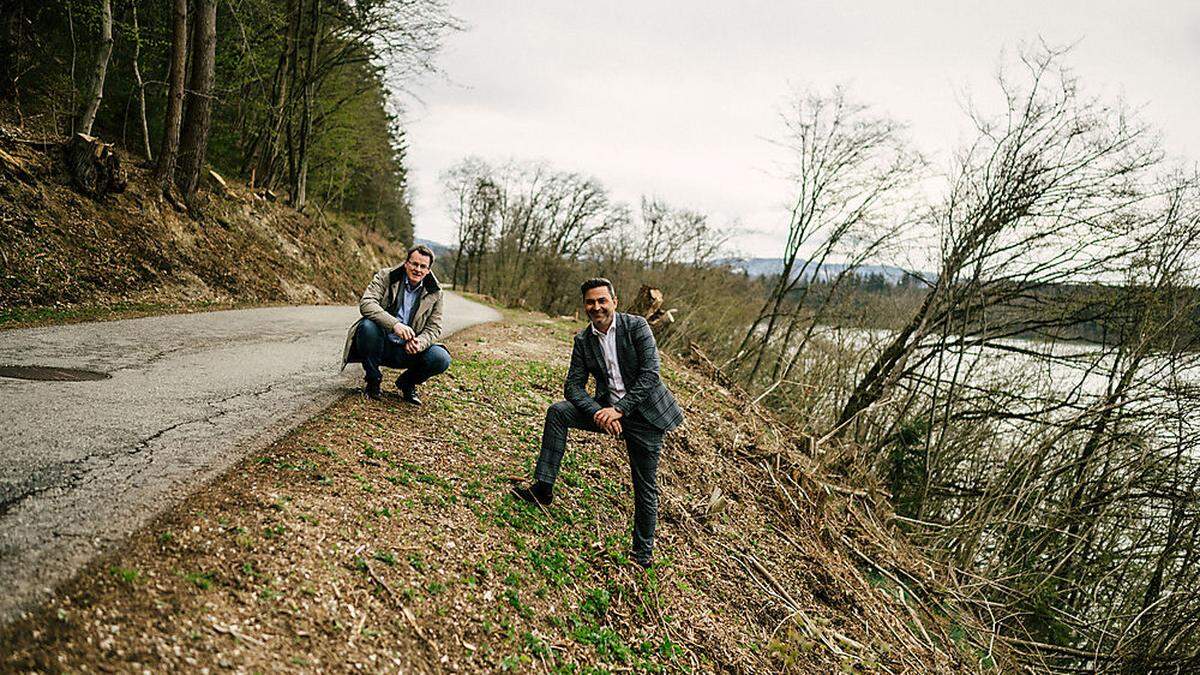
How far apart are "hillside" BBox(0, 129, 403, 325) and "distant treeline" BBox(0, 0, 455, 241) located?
1.10 m

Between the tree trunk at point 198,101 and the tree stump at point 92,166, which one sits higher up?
the tree trunk at point 198,101

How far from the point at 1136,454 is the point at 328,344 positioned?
12.0 meters

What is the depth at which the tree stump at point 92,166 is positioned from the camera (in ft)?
31.3

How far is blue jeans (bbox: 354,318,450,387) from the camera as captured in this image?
5223 millimetres

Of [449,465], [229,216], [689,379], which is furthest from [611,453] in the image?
[229,216]

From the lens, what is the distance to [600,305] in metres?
4.30

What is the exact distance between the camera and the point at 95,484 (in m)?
3.14

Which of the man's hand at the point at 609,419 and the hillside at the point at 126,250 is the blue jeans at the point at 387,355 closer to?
the man's hand at the point at 609,419

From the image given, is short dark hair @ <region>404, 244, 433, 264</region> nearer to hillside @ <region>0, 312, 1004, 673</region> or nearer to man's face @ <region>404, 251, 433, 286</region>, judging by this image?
man's face @ <region>404, 251, 433, 286</region>

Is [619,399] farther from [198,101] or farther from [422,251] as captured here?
[198,101]

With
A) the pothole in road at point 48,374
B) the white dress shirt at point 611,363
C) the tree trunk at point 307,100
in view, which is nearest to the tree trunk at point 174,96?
the tree trunk at point 307,100

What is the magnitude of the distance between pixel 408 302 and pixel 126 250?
24.4 feet

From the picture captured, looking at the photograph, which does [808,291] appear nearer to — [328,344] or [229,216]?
[328,344]

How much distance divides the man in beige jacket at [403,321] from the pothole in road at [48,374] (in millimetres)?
2003
